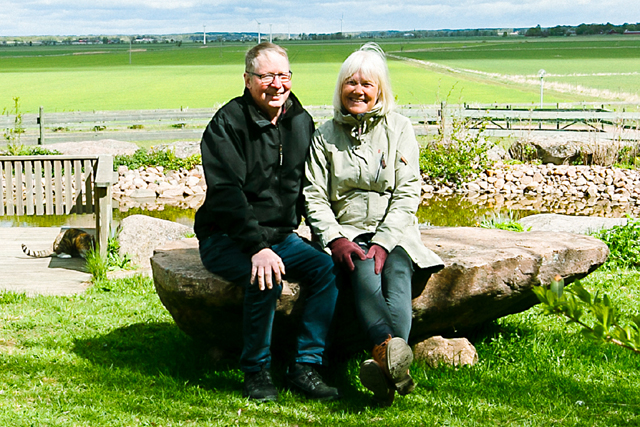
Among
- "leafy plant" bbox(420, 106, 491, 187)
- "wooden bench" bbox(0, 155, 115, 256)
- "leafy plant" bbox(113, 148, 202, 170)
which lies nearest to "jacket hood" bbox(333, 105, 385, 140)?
"wooden bench" bbox(0, 155, 115, 256)

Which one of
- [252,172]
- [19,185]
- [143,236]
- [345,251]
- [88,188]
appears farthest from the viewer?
[19,185]

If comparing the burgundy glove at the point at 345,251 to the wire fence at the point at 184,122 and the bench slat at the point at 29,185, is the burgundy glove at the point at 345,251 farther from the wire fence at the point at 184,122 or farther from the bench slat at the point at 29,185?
the wire fence at the point at 184,122

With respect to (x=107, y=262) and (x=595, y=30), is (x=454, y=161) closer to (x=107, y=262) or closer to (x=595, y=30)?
(x=107, y=262)

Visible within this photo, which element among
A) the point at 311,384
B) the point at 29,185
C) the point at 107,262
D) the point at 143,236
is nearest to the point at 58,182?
the point at 29,185

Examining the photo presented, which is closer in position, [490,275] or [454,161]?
[490,275]

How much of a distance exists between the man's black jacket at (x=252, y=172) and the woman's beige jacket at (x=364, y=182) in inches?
4.5

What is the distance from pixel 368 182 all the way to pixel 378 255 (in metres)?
0.43

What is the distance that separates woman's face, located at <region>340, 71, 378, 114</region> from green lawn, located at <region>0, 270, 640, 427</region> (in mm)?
1474

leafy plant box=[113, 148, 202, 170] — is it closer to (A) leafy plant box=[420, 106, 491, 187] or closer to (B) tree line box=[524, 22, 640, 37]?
(A) leafy plant box=[420, 106, 491, 187]

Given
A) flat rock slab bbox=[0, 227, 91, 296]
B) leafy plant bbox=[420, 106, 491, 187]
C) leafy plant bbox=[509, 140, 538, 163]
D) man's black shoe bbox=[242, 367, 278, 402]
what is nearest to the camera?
man's black shoe bbox=[242, 367, 278, 402]

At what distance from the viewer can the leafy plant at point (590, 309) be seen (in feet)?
4.53

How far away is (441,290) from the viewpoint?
4.11m

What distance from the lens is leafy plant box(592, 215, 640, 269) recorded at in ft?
22.9

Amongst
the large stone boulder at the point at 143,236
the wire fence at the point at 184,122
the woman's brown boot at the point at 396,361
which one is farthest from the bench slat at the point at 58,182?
the wire fence at the point at 184,122
